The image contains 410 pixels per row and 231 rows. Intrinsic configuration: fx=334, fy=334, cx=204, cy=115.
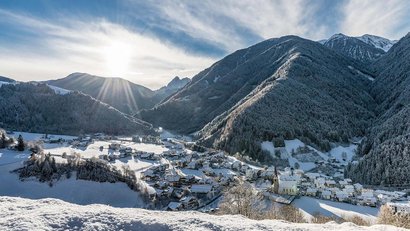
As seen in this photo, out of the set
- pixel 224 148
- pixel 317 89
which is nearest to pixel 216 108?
pixel 317 89

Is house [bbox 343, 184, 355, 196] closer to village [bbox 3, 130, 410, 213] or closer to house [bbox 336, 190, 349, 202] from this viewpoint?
village [bbox 3, 130, 410, 213]

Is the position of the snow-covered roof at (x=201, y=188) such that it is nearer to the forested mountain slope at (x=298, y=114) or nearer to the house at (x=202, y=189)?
the house at (x=202, y=189)

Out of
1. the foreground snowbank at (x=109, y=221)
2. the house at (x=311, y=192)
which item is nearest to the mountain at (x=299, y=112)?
the house at (x=311, y=192)

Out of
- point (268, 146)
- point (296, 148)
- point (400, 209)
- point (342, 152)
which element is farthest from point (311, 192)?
point (342, 152)

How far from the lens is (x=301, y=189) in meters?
53.2

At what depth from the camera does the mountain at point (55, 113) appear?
144 metres

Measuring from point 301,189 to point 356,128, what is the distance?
81.0 m

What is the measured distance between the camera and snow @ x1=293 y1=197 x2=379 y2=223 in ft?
132

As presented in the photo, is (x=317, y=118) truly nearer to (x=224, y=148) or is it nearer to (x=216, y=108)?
(x=224, y=148)

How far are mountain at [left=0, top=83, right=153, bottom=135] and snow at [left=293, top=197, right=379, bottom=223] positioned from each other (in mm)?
121463

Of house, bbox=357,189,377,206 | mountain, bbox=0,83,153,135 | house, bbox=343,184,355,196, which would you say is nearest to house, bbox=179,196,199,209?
house, bbox=357,189,377,206

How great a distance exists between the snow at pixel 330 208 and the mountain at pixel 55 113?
399ft

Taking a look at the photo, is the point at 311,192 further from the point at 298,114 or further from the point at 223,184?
the point at 298,114

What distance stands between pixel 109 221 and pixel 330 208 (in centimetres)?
3950
